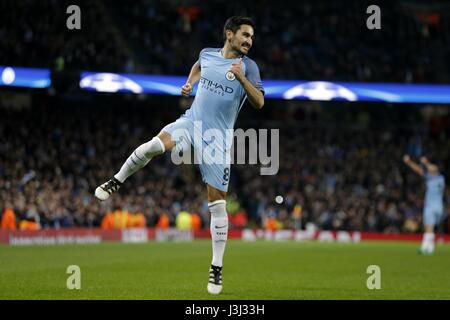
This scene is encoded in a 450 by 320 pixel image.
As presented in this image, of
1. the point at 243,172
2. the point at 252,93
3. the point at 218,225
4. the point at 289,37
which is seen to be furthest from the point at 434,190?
the point at 289,37

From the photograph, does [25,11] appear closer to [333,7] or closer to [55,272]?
[333,7]

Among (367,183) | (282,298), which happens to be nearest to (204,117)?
(282,298)

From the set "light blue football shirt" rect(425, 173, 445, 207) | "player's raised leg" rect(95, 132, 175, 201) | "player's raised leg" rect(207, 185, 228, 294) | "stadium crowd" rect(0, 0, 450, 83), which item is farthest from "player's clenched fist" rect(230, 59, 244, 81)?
"stadium crowd" rect(0, 0, 450, 83)

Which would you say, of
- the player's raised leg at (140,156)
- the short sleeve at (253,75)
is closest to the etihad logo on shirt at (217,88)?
the short sleeve at (253,75)

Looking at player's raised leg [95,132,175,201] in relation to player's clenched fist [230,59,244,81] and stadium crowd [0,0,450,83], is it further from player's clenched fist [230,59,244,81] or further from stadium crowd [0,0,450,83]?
stadium crowd [0,0,450,83]

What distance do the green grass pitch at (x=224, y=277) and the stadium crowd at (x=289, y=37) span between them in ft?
54.7

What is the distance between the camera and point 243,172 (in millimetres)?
37281

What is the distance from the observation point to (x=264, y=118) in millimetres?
39594

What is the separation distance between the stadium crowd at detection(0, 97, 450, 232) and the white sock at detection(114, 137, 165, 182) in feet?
54.2

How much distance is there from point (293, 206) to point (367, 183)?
4.11m

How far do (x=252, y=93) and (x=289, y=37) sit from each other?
102 feet

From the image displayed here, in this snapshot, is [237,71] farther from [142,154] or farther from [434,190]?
[434,190]

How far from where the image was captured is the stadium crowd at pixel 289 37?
35.2 meters

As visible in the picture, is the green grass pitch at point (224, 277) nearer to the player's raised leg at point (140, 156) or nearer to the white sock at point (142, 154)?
the player's raised leg at point (140, 156)
